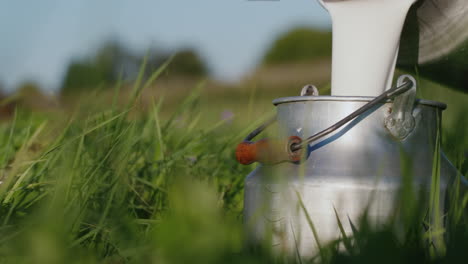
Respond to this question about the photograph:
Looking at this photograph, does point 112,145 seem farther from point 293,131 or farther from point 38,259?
point 38,259

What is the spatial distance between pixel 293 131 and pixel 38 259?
2.13ft

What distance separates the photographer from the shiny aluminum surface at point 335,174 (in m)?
1.00

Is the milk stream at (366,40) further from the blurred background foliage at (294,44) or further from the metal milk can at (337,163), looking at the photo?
the blurred background foliage at (294,44)

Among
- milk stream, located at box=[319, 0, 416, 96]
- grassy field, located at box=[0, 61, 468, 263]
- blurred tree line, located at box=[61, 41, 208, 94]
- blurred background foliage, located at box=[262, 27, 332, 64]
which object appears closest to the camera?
grassy field, located at box=[0, 61, 468, 263]

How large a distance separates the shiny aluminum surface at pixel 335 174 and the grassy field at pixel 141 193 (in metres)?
0.07

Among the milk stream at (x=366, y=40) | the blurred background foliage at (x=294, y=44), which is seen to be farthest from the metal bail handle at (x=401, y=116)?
the blurred background foliage at (x=294, y=44)

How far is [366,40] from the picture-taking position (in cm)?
117

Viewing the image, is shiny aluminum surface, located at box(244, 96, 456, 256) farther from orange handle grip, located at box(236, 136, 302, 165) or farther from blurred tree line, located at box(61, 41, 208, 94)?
blurred tree line, located at box(61, 41, 208, 94)

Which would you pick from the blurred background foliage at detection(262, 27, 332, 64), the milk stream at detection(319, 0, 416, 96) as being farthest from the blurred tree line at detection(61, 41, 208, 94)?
the blurred background foliage at detection(262, 27, 332, 64)

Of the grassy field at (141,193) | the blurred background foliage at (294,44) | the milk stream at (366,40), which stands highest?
the milk stream at (366,40)

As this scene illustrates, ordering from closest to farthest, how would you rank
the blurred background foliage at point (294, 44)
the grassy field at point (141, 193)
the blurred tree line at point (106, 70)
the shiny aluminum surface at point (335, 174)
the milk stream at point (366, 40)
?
the grassy field at point (141, 193) < the shiny aluminum surface at point (335, 174) < the milk stream at point (366, 40) < the blurred tree line at point (106, 70) < the blurred background foliage at point (294, 44)

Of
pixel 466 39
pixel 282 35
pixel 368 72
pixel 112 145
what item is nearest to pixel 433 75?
pixel 466 39

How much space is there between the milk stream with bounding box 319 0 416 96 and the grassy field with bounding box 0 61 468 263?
0.34 m

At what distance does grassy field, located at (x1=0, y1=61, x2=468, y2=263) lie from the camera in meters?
0.56
